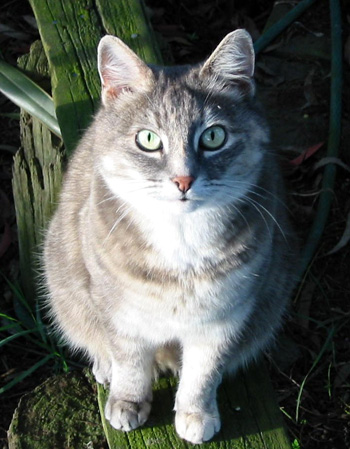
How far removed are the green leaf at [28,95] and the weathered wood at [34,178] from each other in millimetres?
56

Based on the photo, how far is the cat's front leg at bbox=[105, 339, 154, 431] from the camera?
7.74 ft

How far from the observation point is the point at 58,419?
8.32 ft

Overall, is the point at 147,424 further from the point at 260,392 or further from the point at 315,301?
the point at 315,301

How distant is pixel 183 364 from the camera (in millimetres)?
2445

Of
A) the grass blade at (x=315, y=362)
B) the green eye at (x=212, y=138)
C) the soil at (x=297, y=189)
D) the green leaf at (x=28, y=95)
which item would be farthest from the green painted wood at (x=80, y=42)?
the grass blade at (x=315, y=362)

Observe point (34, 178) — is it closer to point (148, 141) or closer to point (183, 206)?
point (148, 141)

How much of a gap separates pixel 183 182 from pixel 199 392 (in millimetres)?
764

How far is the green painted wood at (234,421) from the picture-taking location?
235 cm

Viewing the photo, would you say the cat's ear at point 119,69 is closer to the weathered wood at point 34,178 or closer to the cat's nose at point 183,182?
the cat's nose at point 183,182

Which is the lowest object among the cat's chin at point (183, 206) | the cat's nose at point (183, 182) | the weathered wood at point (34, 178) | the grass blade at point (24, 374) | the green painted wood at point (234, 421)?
the grass blade at point (24, 374)

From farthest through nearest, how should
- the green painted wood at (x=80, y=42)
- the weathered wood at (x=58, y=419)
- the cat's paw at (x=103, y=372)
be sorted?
the green painted wood at (x=80, y=42), the cat's paw at (x=103, y=372), the weathered wood at (x=58, y=419)

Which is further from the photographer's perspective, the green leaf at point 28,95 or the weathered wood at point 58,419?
the green leaf at point 28,95

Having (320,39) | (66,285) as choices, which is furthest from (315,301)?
(320,39)

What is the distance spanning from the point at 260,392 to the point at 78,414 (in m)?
0.63
